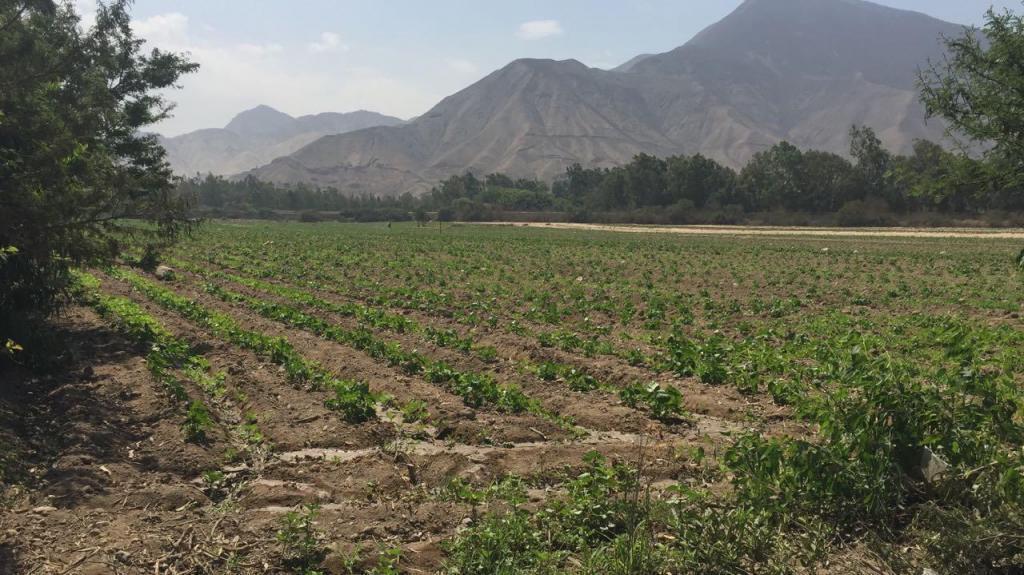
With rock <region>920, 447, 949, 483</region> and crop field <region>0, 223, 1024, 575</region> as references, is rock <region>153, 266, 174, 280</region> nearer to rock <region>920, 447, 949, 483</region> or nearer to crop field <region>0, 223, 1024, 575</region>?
crop field <region>0, 223, 1024, 575</region>

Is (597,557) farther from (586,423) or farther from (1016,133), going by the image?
(1016,133)

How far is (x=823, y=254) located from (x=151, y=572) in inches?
1580

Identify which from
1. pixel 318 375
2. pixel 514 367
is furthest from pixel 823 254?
pixel 318 375

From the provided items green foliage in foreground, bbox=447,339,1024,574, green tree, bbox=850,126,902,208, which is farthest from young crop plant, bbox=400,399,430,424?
green tree, bbox=850,126,902,208

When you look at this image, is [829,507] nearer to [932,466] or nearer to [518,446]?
[932,466]

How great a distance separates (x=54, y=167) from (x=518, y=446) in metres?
7.69

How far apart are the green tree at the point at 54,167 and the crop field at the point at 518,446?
184cm

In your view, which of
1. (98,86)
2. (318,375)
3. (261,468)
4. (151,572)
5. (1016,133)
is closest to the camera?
(151,572)

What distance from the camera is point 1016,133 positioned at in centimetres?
1516

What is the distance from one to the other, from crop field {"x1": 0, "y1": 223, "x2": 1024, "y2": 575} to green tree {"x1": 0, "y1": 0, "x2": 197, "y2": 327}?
6.05 ft

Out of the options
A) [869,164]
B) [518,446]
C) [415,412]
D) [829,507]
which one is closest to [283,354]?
[415,412]

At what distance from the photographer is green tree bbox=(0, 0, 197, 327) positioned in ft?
30.2

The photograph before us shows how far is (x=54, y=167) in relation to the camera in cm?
936

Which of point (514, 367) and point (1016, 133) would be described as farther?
point (1016, 133)
